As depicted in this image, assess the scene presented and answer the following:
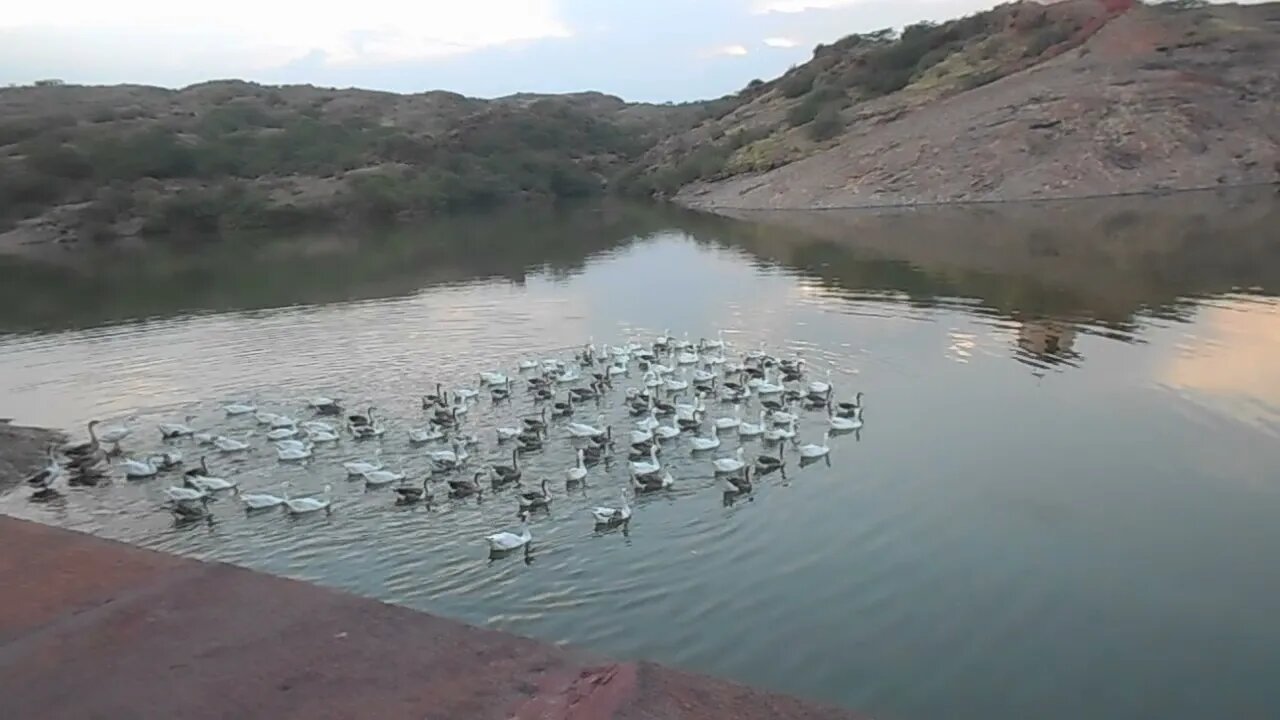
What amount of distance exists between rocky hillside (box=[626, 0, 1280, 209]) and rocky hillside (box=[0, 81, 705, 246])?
15.7 meters

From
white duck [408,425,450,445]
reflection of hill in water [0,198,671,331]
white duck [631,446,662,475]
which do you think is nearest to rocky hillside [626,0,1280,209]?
reflection of hill in water [0,198,671,331]

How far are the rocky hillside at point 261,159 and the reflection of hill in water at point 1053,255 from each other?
3529 cm

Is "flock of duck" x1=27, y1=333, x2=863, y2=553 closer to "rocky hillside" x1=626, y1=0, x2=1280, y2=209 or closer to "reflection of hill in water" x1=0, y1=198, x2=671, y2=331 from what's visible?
"reflection of hill in water" x1=0, y1=198, x2=671, y2=331

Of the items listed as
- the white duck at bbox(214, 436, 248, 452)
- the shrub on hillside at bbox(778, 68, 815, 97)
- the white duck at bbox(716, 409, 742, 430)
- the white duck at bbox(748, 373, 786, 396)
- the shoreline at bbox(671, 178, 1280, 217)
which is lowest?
the white duck at bbox(214, 436, 248, 452)

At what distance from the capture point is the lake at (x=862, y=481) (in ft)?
33.9

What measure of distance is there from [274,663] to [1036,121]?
6408cm

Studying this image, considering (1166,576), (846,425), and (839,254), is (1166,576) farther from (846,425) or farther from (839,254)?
(839,254)

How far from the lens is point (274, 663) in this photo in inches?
143

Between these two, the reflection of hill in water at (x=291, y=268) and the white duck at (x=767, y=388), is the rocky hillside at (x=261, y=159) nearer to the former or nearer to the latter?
the reflection of hill in water at (x=291, y=268)

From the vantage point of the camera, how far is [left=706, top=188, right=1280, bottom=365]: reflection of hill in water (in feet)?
86.8

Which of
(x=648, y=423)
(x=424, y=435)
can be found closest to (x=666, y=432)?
(x=648, y=423)

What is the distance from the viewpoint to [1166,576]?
11.6 m

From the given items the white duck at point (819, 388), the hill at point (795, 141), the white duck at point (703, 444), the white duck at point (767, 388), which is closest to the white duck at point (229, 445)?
the white duck at point (703, 444)

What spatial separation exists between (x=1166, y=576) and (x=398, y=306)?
25.4m
